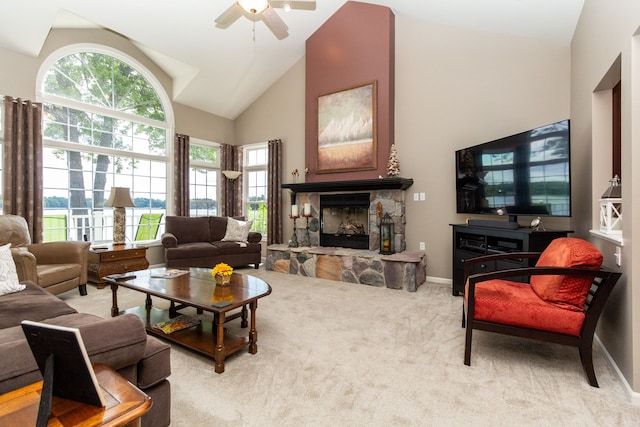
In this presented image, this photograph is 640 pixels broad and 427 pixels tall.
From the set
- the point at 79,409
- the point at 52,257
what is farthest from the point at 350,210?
the point at 79,409

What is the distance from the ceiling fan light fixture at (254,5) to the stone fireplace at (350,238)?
2.49 m

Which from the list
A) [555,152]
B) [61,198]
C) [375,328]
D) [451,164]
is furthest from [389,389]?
[61,198]

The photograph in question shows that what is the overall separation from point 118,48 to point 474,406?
619 cm

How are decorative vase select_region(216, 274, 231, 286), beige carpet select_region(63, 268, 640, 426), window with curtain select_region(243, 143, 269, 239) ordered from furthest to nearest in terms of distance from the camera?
window with curtain select_region(243, 143, 269, 239) → decorative vase select_region(216, 274, 231, 286) → beige carpet select_region(63, 268, 640, 426)

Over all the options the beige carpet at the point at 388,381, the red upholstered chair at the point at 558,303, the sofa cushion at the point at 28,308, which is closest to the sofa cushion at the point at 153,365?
the beige carpet at the point at 388,381

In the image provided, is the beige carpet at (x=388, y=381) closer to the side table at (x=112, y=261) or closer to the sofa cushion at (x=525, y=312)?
the sofa cushion at (x=525, y=312)

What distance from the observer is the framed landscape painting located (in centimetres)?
476

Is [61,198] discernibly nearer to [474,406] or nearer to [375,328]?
[375,328]

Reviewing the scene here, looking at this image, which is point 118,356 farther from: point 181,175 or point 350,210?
point 181,175

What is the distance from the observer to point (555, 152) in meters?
2.76

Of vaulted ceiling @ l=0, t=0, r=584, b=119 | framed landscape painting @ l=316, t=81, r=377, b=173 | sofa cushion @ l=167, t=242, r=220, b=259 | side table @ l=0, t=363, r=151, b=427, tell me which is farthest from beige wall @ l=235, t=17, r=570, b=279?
side table @ l=0, t=363, r=151, b=427

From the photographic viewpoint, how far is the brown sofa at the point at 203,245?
4.55 metres

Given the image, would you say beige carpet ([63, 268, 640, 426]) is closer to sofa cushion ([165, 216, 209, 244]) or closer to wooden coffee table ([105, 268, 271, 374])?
wooden coffee table ([105, 268, 271, 374])

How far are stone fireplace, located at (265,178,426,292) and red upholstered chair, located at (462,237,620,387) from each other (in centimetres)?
183
